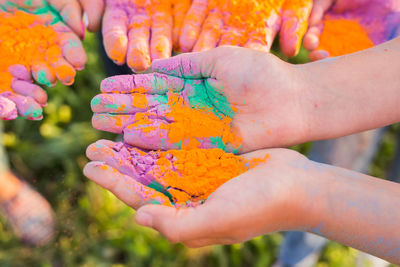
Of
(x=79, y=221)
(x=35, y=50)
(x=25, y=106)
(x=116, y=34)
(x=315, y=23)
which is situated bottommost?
(x=79, y=221)

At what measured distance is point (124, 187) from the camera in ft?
3.52

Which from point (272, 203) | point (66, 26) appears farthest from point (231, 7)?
point (272, 203)

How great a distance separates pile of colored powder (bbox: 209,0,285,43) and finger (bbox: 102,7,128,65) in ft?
1.37

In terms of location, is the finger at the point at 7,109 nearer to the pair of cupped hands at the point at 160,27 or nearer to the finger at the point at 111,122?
the pair of cupped hands at the point at 160,27

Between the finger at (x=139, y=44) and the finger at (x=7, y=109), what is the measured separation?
44cm

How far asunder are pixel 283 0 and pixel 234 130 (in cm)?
69

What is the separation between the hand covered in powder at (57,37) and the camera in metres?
1.38

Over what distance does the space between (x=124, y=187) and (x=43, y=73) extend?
0.61m

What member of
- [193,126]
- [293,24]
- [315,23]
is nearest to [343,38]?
[315,23]

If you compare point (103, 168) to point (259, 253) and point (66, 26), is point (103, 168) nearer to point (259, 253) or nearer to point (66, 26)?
point (66, 26)

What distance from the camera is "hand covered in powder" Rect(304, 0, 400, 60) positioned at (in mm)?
1532

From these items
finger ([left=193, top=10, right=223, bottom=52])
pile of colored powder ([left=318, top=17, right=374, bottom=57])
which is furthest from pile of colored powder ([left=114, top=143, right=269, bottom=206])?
pile of colored powder ([left=318, top=17, right=374, bottom=57])

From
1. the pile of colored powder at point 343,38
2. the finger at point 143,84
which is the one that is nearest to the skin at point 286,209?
the finger at point 143,84

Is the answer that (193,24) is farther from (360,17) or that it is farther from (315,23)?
(360,17)
